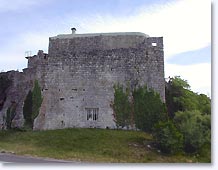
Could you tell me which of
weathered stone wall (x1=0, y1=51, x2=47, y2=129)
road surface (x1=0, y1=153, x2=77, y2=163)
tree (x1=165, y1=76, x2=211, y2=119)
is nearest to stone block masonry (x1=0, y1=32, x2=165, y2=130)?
weathered stone wall (x1=0, y1=51, x2=47, y2=129)

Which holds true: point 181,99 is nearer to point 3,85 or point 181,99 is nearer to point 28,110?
point 28,110

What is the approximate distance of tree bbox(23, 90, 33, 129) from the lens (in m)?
22.6

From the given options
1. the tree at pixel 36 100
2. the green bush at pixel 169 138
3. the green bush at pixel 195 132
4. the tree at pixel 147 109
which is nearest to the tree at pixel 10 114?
the tree at pixel 36 100

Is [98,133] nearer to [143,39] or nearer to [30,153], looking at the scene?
[30,153]

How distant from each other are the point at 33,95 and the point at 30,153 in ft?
23.7

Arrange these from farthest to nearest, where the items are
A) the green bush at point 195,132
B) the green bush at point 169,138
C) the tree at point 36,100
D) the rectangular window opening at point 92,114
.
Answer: the tree at point 36,100, the rectangular window opening at point 92,114, the green bush at point 195,132, the green bush at point 169,138

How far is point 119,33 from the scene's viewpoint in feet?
77.6

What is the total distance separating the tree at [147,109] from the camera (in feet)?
67.6

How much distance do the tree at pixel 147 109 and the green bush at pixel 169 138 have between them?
302cm

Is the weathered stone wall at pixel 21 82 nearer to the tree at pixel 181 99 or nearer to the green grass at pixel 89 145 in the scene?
the green grass at pixel 89 145

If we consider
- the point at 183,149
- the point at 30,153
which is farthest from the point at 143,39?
the point at 30,153

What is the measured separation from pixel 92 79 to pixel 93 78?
0.26 ft

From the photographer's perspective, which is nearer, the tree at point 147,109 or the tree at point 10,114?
the tree at point 147,109

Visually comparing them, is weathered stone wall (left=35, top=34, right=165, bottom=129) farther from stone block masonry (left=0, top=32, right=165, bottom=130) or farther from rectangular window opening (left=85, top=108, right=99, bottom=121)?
rectangular window opening (left=85, top=108, right=99, bottom=121)
